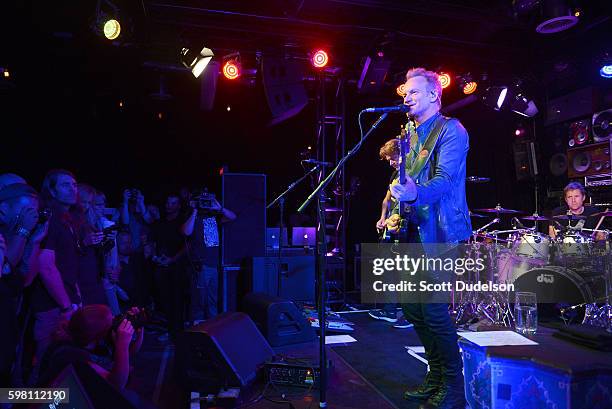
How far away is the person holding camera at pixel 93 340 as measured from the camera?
2121mm

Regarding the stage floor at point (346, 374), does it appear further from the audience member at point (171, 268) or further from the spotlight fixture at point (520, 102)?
the spotlight fixture at point (520, 102)

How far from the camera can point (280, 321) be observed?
164 inches

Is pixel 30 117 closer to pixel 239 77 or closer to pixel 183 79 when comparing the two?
pixel 183 79

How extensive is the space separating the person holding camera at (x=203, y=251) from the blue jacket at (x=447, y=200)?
11.0 ft

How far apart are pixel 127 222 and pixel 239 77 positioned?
283 cm

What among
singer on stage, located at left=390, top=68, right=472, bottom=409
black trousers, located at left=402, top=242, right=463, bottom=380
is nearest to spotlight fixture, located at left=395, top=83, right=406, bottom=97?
singer on stage, located at left=390, top=68, right=472, bottom=409

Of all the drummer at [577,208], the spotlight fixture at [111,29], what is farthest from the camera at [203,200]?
the drummer at [577,208]

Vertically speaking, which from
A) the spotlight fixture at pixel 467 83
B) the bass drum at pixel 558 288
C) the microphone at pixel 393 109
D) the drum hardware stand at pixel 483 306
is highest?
the spotlight fixture at pixel 467 83

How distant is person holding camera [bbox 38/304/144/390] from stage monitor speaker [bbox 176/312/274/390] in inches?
23.2

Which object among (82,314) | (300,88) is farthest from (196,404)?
(300,88)

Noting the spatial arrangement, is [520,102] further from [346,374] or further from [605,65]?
[346,374]

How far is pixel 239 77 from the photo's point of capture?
6645mm

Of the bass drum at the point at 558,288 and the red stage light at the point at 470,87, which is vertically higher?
the red stage light at the point at 470,87

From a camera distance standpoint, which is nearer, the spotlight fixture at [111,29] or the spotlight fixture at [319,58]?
the spotlight fixture at [111,29]
